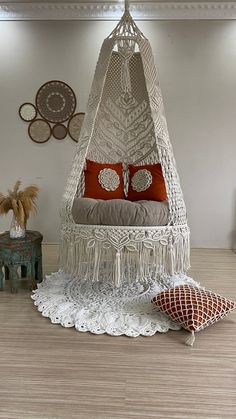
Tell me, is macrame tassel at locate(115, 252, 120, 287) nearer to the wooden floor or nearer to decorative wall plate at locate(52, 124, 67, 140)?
the wooden floor

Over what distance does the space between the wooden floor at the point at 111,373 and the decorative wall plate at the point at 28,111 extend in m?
2.43

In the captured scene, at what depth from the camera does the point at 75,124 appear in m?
3.86

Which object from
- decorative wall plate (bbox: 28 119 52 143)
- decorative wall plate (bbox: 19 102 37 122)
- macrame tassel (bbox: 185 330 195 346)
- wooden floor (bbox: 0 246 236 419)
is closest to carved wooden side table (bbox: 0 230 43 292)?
wooden floor (bbox: 0 246 236 419)

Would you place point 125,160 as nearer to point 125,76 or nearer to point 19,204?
point 125,76

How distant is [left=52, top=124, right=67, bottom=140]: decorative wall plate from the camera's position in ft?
12.7

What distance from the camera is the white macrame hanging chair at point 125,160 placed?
212 centimetres

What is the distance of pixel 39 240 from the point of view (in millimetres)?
2547

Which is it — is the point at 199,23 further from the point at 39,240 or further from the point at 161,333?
the point at 161,333

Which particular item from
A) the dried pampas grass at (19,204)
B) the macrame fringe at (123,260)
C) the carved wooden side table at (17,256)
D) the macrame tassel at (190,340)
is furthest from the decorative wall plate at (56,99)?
the macrame tassel at (190,340)

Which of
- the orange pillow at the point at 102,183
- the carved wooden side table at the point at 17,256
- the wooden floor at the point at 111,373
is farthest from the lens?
the orange pillow at the point at 102,183

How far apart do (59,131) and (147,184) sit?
1593 millimetres

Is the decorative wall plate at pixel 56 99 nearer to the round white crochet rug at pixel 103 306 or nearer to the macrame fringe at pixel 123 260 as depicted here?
the round white crochet rug at pixel 103 306

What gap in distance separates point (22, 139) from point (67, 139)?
505 millimetres

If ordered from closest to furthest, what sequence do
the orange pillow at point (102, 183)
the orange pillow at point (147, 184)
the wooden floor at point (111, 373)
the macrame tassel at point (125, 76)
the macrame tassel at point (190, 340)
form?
the wooden floor at point (111, 373) < the macrame tassel at point (190, 340) < the orange pillow at point (147, 184) < the orange pillow at point (102, 183) < the macrame tassel at point (125, 76)
